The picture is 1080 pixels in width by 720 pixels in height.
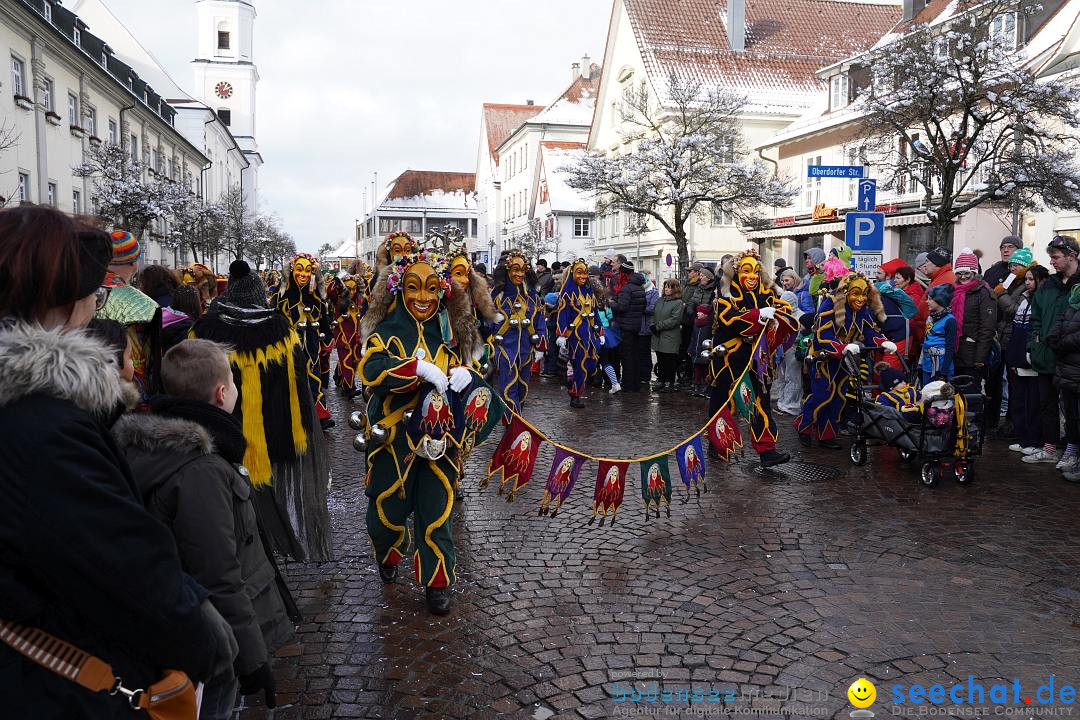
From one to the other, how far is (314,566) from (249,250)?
4508 cm

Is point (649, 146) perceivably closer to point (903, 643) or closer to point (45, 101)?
point (45, 101)

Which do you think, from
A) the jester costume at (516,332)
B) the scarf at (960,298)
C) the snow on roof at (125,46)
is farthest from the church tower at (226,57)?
the scarf at (960,298)

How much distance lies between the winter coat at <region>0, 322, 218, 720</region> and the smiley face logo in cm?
297

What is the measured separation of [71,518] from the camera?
167 cm

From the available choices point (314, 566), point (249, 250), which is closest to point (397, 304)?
point (314, 566)

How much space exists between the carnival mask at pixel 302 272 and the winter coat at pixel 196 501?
8.70m

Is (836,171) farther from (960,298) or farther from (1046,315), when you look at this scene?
(1046,315)

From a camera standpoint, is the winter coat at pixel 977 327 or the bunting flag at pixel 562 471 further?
the winter coat at pixel 977 327

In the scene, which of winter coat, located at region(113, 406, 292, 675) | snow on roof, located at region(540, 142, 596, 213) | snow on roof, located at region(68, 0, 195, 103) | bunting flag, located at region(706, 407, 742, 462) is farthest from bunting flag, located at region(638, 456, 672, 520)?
snow on roof, located at region(68, 0, 195, 103)

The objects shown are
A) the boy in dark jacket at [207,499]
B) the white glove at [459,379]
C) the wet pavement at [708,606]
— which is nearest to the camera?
the boy in dark jacket at [207,499]

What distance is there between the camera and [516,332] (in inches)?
428

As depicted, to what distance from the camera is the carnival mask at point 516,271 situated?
442 inches

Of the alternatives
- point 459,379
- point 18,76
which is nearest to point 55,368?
point 459,379

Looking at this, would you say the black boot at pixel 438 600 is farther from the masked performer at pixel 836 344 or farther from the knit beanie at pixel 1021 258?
the knit beanie at pixel 1021 258
